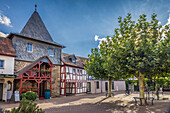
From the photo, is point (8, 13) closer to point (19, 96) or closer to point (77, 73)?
point (19, 96)

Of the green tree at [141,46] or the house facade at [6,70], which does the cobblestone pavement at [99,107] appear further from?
the house facade at [6,70]

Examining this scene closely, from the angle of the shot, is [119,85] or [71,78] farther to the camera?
[119,85]

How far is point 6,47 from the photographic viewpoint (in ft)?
47.9

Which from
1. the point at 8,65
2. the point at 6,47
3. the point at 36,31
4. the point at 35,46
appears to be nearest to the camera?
the point at 8,65

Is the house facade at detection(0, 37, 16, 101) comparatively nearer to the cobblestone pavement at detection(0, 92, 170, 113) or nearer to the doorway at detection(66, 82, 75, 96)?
the cobblestone pavement at detection(0, 92, 170, 113)

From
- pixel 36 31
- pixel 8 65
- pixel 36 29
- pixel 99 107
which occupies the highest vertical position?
pixel 36 29

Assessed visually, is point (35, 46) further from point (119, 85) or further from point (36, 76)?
point (119, 85)

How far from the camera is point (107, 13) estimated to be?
9.71 meters

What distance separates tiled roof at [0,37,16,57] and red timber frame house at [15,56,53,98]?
2.08 meters

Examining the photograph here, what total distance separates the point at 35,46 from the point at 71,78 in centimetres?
702

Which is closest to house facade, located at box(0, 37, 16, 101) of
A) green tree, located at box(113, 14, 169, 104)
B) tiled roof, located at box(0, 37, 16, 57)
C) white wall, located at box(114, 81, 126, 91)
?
tiled roof, located at box(0, 37, 16, 57)

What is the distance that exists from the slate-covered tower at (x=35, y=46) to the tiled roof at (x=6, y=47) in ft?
1.61

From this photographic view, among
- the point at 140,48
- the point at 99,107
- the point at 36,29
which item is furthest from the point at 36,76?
the point at 140,48

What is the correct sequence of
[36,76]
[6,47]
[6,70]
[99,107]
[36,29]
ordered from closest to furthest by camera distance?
[99,107] → [6,70] → [6,47] → [36,76] → [36,29]
